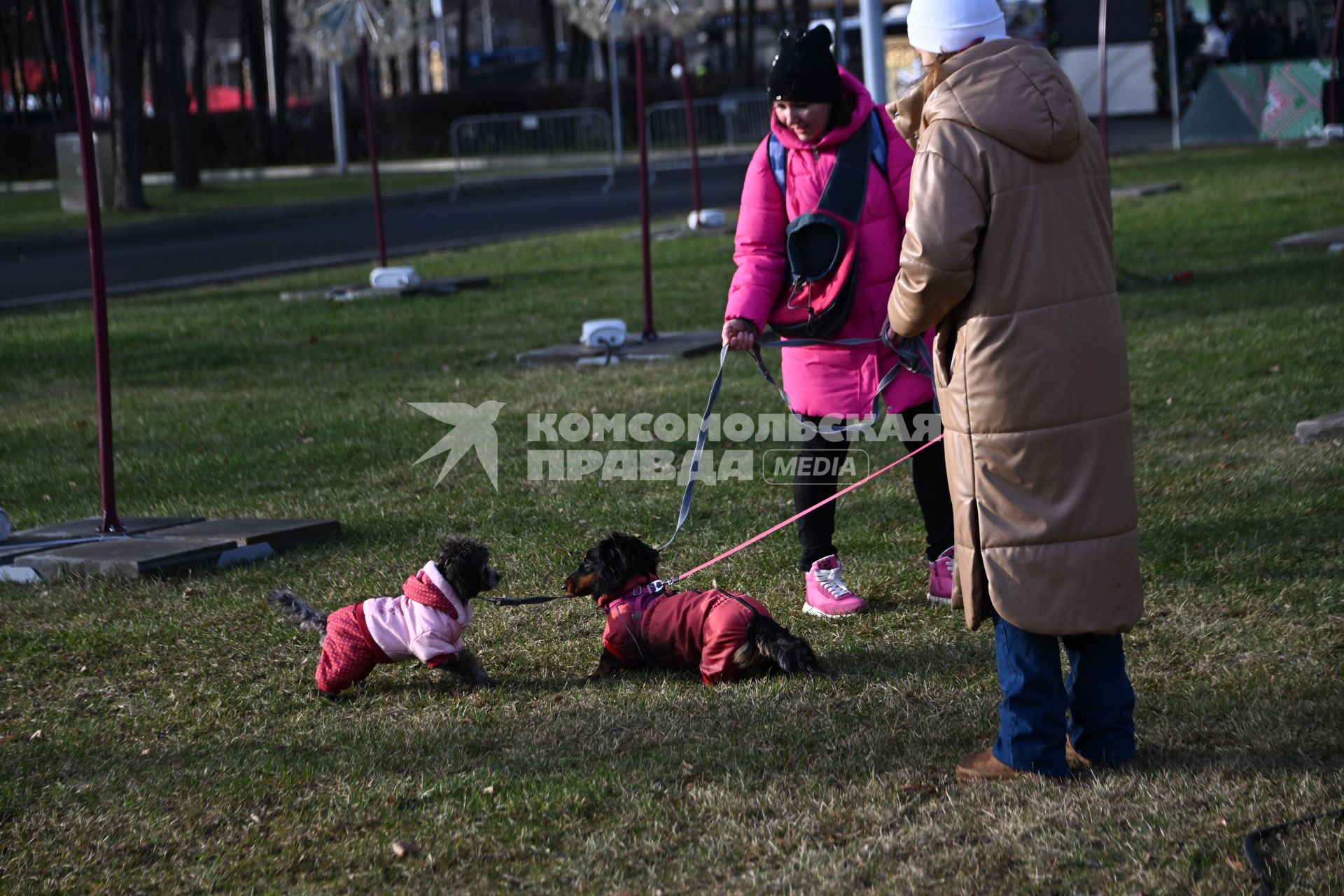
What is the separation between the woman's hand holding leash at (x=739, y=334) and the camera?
4824mm

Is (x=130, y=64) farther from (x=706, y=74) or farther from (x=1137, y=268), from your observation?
(x=706, y=74)

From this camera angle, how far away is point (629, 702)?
4.41 m

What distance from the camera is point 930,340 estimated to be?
504 cm

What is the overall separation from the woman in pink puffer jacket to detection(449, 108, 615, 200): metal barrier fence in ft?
75.7

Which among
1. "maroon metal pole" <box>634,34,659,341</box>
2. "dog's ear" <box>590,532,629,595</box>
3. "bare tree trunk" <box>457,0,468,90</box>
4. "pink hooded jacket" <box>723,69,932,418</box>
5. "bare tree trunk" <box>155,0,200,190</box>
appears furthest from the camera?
"bare tree trunk" <box>457,0,468,90</box>

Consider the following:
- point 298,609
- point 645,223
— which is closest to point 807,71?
point 298,609

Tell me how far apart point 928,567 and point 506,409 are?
13.1ft

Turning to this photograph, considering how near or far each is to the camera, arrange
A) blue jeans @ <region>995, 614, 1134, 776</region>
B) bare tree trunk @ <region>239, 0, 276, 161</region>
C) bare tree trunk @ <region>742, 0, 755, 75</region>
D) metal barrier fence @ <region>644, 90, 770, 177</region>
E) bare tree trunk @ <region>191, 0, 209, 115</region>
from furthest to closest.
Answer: bare tree trunk @ <region>742, 0, 755, 75</region> < bare tree trunk @ <region>191, 0, 209, 115</region> < bare tree trunk @ <region>239, 0, 276, 161</region> < metal barrier fence @ <region>644, 90, 770, 177</region> < blue jeans @ <region>995, 614, 1134, 776</region>

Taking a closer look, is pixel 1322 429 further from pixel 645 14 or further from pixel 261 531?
pixel 645 14

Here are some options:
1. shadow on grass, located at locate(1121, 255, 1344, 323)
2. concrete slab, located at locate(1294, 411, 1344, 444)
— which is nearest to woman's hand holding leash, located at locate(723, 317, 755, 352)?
concrete slab, located at locate(1294, 411, 1344, 444)

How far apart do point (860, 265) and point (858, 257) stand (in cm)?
3

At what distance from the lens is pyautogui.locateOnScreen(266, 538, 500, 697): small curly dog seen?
4453 mm

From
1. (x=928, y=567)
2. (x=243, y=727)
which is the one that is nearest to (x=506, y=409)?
(x=928, y=567)

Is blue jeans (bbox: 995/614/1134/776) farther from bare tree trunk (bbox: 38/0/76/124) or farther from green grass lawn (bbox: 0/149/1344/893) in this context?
bare tree trunk (bbox: 38/0/76/124)
